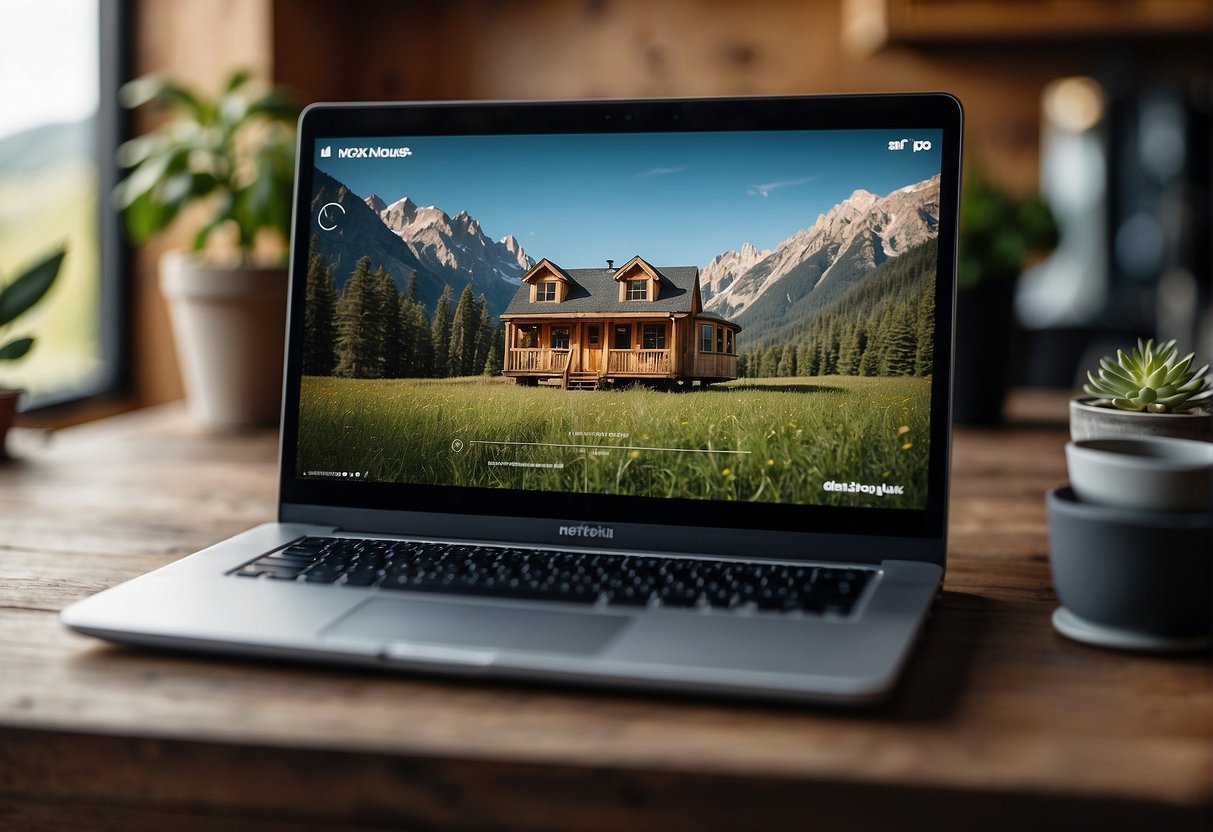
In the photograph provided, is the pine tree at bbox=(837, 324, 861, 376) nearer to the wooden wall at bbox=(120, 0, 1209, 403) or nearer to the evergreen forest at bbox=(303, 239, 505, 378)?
the evergreen forest at bbox=(303, 239, 505, 378)

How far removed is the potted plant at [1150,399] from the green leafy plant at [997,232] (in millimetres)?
619

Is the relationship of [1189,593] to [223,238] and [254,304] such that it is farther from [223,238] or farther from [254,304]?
[223,238]

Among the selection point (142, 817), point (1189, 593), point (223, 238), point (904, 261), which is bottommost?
point (142, 817)

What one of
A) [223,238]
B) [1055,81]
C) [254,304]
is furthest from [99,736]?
[1055,81]

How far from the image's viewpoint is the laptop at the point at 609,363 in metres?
0.72

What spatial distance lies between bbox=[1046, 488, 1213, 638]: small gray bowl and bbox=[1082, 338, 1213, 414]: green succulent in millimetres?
209

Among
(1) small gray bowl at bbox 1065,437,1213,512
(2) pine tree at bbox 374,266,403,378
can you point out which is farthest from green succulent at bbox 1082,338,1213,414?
(2) pine tree at bbox 374,266,403,378

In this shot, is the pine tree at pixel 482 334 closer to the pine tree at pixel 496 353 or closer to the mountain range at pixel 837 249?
the pine tree at pixel 496 353

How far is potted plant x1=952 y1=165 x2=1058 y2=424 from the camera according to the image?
1444mm

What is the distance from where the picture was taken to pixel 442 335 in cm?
85

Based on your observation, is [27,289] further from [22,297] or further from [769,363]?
[769,363]

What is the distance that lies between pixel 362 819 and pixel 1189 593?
18.3 inches

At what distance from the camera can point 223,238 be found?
93.0 inches

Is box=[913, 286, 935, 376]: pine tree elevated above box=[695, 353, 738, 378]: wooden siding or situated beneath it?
elevated above
